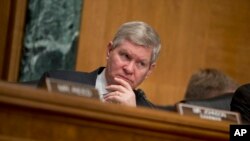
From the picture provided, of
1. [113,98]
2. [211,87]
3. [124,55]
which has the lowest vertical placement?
[211,87]

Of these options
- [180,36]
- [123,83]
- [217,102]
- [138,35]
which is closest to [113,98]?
[123,83]

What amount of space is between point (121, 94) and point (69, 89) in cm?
73

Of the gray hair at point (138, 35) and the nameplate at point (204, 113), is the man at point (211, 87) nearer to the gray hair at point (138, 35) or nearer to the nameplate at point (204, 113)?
the gray hair at point (138, 35)

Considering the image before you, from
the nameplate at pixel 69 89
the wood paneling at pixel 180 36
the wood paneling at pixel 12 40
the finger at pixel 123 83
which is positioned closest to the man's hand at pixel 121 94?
the finger at pixel 123 83

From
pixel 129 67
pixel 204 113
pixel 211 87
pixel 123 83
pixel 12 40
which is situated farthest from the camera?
pixel 12 40

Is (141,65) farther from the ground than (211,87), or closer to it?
farther from the ground

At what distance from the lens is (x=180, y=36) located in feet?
16.2

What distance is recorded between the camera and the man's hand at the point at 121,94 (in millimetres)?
2625

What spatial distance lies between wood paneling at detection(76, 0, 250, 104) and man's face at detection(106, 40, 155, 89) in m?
1.51

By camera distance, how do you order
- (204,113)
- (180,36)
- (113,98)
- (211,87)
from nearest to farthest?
(204,113) < (113,98) < (211,87) < (180,36)

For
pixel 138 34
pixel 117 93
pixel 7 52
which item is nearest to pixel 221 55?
pixel 7 52

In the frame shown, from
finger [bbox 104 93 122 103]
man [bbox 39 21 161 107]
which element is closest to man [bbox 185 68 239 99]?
man [bbox 39 21 161 107]

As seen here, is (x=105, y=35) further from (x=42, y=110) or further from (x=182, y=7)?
(x=42, y=110)

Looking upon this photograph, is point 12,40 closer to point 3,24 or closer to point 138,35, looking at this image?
point 3,24
